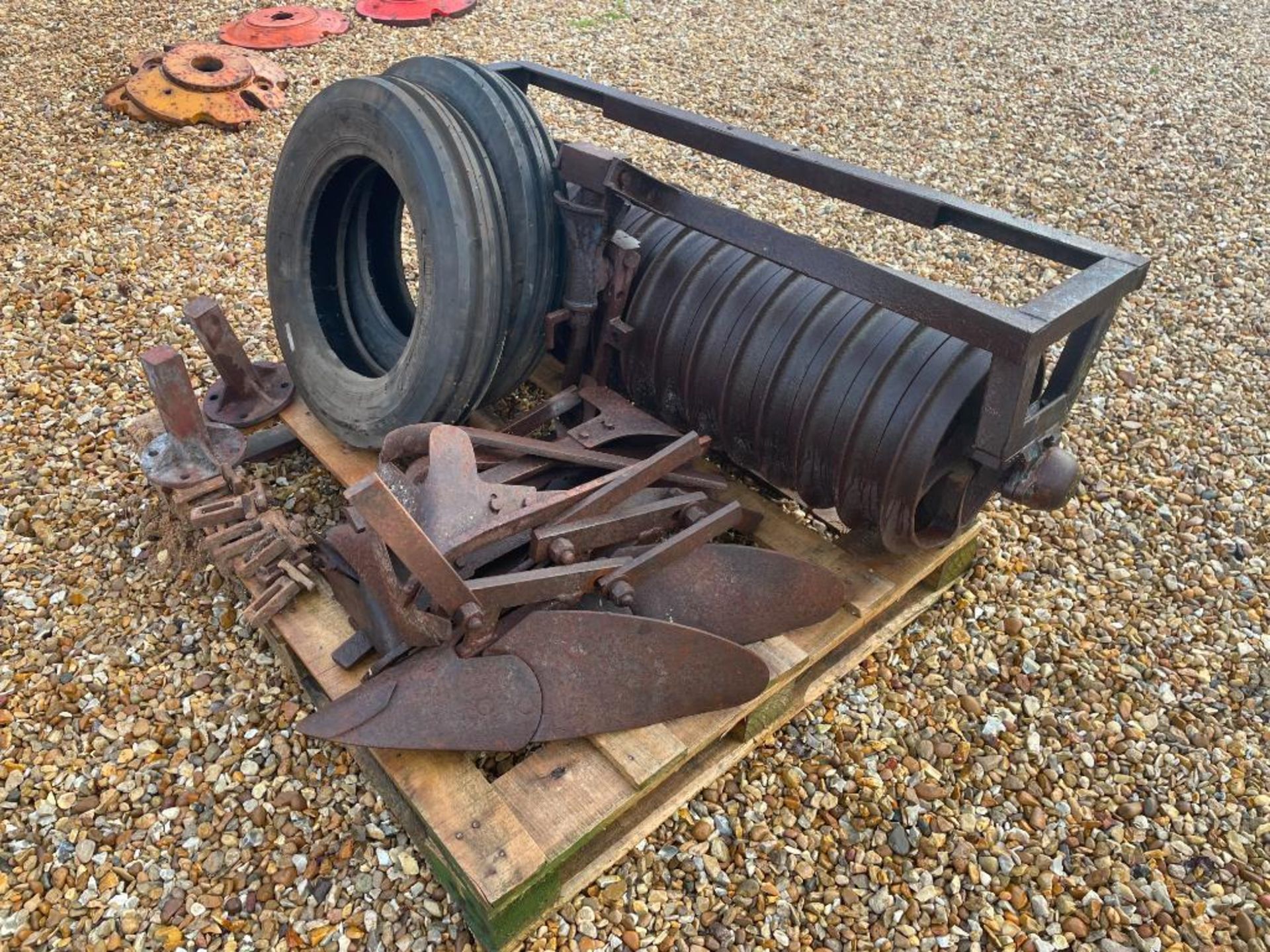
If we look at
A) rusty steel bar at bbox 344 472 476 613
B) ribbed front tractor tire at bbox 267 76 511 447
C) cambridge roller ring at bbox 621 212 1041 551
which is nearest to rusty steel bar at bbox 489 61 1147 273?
cambridge roller ring at bbox 621 212 1041 551

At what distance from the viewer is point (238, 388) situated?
3488 millimetres

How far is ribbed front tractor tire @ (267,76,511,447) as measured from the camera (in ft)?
9.03

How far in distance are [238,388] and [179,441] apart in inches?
23.7

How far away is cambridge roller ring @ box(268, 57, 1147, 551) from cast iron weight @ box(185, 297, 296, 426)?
20 cm

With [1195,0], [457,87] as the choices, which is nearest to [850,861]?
[457,87]

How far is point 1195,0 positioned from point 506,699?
35.6 ft

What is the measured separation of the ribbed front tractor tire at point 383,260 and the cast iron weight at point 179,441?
429mm

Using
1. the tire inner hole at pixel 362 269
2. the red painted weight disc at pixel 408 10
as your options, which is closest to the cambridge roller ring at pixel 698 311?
the tire inner hole at pixel 362 269

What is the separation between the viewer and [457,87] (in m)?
2.96

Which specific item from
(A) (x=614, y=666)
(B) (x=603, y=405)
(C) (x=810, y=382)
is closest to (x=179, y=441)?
(B) (x=603, y=405)

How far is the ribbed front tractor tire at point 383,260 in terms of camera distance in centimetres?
275

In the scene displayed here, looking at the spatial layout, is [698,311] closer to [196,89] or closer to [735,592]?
[735,592]

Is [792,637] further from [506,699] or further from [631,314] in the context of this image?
[631,314]

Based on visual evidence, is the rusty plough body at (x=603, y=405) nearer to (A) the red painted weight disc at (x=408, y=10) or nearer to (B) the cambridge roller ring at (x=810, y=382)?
(B) the cambridge roller ring at (x=810, y=382)
